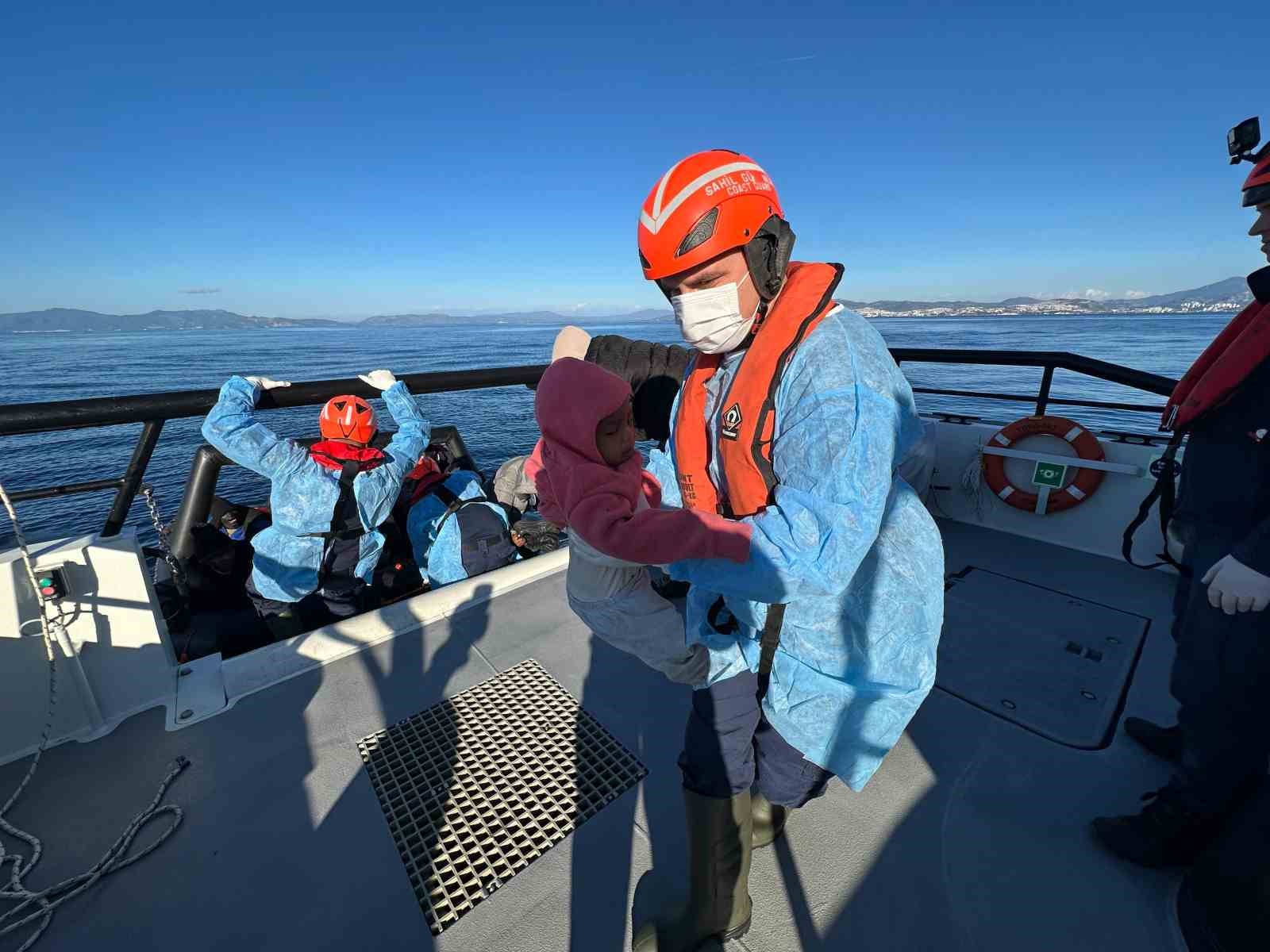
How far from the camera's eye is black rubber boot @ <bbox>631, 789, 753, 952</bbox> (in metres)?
1.22

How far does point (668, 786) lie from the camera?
5.57ft

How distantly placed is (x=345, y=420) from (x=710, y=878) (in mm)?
3052

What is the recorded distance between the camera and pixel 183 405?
2.04 meters

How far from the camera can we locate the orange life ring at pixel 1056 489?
3.51m

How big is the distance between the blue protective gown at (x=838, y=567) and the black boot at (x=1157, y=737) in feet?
4.58

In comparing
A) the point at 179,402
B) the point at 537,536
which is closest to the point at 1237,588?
the point at 179,402

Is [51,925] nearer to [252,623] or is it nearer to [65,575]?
[65,575]

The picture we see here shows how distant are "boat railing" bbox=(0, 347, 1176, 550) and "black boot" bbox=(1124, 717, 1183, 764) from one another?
119cm

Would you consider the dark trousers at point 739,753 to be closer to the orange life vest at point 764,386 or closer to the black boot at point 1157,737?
the orange life vest at point 764,386

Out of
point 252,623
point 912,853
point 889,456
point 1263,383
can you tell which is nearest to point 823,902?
point 912,853

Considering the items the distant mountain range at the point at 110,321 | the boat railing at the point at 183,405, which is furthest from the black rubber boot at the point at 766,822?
the distant mountain range at the point at 110,321

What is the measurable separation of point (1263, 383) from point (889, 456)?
126 cm

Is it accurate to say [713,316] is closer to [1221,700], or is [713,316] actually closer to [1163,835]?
[1221,700]

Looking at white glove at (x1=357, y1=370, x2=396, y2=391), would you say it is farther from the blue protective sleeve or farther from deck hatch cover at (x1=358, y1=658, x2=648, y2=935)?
deck hatch cover at (x1=358, y1=658, x2=648, y2=935)
